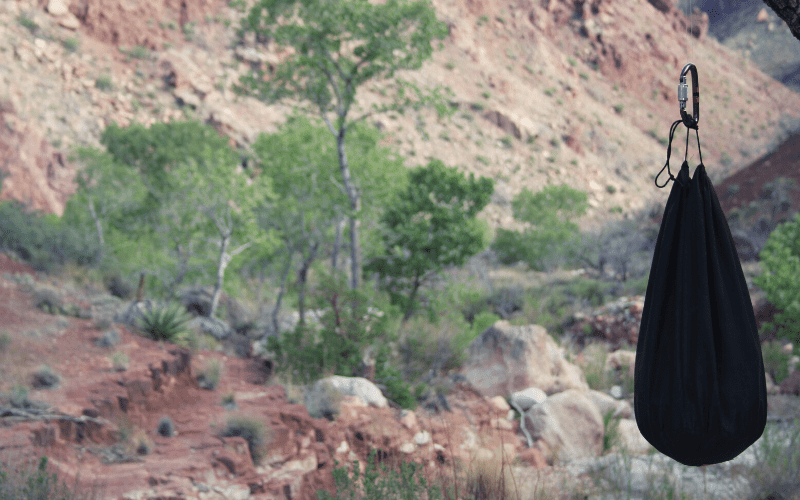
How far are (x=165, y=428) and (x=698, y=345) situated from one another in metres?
4.99

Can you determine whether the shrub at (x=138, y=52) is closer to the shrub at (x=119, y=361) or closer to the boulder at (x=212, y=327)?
the boulder at (x=212, y=327)

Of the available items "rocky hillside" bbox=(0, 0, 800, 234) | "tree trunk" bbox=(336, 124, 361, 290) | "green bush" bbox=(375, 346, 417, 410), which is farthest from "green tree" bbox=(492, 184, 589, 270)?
"green bush" bbox=(375, 346, 417, 410)

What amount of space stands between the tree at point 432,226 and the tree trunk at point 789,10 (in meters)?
8.32

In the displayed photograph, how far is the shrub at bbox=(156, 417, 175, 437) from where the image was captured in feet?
16.8

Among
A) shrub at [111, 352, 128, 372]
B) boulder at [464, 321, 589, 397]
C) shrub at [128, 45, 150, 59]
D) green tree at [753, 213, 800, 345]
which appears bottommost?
shrub at [111, 352, 128, 372]

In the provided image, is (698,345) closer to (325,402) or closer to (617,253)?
(325,402)

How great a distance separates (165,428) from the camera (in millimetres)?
5148

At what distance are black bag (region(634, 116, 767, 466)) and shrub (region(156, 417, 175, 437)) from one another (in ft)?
15.5

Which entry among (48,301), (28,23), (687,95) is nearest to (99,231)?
(48,301)

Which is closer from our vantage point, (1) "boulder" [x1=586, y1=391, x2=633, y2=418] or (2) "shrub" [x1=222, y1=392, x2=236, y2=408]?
(2) "shrub" [x1=222, y1=392, x2=236, y2=408]

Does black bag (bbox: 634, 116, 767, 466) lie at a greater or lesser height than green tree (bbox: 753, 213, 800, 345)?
lesser

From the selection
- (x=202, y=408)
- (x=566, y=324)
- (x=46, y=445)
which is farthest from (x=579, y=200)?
(x=46, y=445)

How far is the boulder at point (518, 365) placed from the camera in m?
7.09

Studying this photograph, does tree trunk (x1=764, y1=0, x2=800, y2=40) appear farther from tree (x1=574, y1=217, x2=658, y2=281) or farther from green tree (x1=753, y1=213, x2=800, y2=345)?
tree (x1=574, y1=217, x2=658, y2=281)
